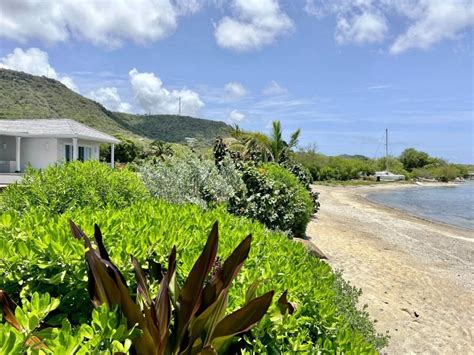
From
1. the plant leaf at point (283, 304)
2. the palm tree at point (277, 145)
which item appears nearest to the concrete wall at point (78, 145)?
the palm tree at point (277, 145)

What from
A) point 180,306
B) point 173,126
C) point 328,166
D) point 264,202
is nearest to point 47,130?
point 264,202

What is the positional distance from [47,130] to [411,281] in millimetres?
24012

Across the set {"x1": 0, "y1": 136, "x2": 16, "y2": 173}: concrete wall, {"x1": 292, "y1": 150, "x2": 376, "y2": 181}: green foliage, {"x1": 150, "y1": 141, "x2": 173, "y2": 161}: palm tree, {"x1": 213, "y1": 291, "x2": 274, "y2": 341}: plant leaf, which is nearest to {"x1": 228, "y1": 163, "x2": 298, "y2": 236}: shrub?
{"x1": 213, "y1": 291, "x2": 274, "y2": 341}: plant leaf

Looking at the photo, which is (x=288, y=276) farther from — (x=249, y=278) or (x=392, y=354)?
(x=392, y=354)

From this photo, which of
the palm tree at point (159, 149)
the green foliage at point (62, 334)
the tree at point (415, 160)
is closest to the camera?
the green foliage at point (62, 334)

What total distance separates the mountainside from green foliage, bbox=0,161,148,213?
4556 cm

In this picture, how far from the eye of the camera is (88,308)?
2129 mm

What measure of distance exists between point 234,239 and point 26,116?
59402mm

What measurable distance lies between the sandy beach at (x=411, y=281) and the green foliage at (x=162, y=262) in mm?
3140

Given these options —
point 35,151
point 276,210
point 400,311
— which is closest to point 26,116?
point 35,151

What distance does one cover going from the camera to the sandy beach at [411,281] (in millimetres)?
5270

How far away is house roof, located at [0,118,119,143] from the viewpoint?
23.5 metres

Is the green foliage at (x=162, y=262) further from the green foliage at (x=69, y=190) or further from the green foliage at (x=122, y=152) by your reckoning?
the green foliage at (x=122, y=152)

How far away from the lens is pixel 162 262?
7.54 ft
